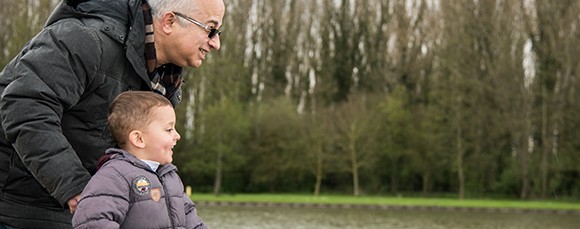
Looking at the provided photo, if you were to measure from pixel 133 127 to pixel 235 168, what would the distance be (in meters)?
37.5

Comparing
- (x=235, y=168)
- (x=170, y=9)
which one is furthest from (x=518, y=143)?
(x=170, y=9)

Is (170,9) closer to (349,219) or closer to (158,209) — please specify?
(158,209)

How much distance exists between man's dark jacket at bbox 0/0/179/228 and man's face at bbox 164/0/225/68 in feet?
0.37

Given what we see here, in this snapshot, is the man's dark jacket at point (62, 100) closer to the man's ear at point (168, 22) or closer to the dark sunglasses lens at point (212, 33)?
the man's ear at point (168, 22)

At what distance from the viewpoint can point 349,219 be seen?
24422 mm

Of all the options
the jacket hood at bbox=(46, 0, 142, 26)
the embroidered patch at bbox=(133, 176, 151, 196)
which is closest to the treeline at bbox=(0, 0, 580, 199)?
the jacket hood at bbox=(46, 0, 142, 26)

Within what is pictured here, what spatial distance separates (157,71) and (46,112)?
55 cm

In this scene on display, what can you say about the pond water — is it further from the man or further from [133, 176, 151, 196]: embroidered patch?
[133, 176, 151, 196]: embroidered patch

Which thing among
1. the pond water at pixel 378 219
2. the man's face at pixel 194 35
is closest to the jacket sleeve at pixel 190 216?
the man's face at pixel 194 35

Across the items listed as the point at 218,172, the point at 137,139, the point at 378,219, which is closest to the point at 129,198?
the point at 137,139

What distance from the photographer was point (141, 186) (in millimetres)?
2418

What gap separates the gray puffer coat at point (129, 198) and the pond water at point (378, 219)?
17.1m

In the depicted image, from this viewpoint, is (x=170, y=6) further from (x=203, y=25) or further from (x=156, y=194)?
(x=156, y=194)

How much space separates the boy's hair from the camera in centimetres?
248
